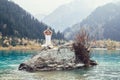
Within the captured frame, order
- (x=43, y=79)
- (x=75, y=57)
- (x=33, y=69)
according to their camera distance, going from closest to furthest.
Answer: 1. (x=43, y=79)
2. (x=33, y=69)
3. (x=75, y=57)

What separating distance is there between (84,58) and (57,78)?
1819 cm

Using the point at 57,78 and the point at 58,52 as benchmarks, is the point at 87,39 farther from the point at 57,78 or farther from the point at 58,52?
the point at 57,78

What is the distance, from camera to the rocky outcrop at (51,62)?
2117 inches

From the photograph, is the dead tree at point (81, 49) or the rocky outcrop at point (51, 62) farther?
the dead tree at point (81, 49)

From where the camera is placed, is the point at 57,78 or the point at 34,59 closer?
A: the point at 57,78

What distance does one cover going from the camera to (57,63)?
54844 mm

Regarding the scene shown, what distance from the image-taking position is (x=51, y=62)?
54594 mm

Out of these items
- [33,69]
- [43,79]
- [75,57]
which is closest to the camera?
[43,79]

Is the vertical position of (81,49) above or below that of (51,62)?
above

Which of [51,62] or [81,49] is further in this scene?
[81,49]

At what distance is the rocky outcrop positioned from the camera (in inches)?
2117

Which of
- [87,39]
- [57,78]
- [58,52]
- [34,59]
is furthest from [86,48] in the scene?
[57,78]

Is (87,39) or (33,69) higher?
(87,39)

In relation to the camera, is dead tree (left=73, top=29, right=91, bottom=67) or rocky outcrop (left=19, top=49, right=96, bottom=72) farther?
dead tree (left=73, top=29, right=91, bottom=67)
